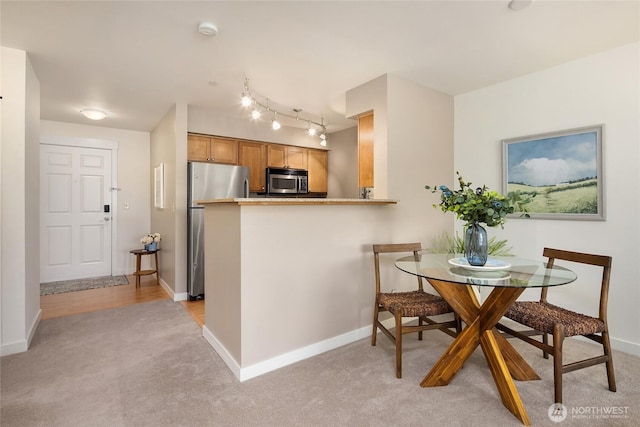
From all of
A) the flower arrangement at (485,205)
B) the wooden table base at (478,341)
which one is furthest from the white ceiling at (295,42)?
the wooden table base at (478,341)

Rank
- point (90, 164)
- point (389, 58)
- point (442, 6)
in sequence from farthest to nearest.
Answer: point (90, 164)
point (389, 58)
point (442, 6)

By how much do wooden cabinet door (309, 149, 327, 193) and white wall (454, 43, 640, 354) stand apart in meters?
2.82

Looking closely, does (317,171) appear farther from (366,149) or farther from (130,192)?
(130,192)

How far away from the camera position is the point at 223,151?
440 cm

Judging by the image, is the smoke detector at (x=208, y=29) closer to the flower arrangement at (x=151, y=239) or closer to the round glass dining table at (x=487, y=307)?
the round glass dining table at (x=487, y=307)

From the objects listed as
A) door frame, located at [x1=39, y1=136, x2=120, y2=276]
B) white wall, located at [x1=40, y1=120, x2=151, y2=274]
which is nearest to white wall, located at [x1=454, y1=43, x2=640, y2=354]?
white wall, located at [x1=40, y1=120, x2=151, y2=274]

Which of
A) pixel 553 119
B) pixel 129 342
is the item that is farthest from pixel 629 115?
pixel 129 342

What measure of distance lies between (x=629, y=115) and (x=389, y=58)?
191 centimetres

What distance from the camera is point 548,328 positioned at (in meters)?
1.79

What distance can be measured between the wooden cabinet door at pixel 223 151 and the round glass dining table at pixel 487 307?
124 inches

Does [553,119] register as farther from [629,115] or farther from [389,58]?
[389,58]

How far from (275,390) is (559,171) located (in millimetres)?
2949

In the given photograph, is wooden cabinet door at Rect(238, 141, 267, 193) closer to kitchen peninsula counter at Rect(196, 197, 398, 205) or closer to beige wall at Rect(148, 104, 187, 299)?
beige wall at Rect(148, 104, 187, 299)

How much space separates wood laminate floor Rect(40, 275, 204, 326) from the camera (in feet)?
11.0
